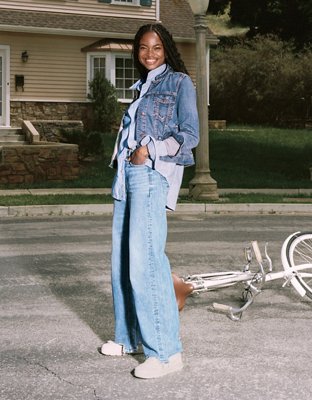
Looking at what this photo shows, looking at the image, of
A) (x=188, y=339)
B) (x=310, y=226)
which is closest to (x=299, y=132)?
(x=310, y=226)

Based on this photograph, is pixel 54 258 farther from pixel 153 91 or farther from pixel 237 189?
pixel 237 189

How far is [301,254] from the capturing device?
6.71 meters

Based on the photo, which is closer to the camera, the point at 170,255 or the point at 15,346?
the point at 15,346

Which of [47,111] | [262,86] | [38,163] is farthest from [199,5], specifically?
[262,86]

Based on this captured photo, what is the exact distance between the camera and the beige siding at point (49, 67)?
91.5 feet

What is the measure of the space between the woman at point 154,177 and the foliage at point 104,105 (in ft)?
75.6

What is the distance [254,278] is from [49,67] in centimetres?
2308

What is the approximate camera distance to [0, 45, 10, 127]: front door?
27500mm

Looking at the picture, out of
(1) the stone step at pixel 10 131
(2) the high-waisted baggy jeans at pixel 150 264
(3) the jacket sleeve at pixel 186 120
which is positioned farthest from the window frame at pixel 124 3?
(2) the high-waisted baggy jeans at pixel 150 264

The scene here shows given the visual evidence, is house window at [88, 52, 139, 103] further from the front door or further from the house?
the front door

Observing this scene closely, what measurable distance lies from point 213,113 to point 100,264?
98.0 feet

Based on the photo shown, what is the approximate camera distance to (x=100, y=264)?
903 cm

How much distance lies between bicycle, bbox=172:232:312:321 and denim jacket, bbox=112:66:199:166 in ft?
4.71

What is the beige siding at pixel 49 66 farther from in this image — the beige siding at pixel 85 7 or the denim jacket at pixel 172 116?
the denim jacket at pixel 172 116
